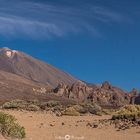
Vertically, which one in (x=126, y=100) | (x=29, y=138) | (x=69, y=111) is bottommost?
(x=29, y=138)

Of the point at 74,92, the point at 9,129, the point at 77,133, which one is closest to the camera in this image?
the point at 9,129

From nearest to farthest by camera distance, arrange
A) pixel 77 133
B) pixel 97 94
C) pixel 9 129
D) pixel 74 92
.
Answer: pixel 9 129 → pixel 77 133 → pixel 97 94 → pixel 74 92

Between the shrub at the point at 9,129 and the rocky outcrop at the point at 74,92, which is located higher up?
the rocky outcrop at the point at 74,92

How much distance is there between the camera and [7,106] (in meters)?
45.1

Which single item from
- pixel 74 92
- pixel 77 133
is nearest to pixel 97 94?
pixel 74 92

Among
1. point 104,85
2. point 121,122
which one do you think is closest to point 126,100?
point 104,85

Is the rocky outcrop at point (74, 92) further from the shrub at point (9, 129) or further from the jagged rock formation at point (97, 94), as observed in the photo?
the shrub at point (9, 129)

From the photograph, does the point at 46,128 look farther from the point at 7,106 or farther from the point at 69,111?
the point at 7,106

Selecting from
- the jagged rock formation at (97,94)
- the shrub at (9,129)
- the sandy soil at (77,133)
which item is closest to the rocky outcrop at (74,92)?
the jagged rock formation at (97,94)

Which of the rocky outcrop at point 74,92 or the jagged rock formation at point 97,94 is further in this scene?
the rocky outcrop at point 74,92

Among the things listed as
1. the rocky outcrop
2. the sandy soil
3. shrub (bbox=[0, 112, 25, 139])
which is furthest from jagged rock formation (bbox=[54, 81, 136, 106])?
shrub (bbox=[0, 112, 25, 139])

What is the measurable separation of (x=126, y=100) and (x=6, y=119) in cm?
10275

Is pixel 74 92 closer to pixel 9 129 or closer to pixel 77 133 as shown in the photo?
pixel 77 133

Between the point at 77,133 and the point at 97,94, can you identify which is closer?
the point at 77,133
